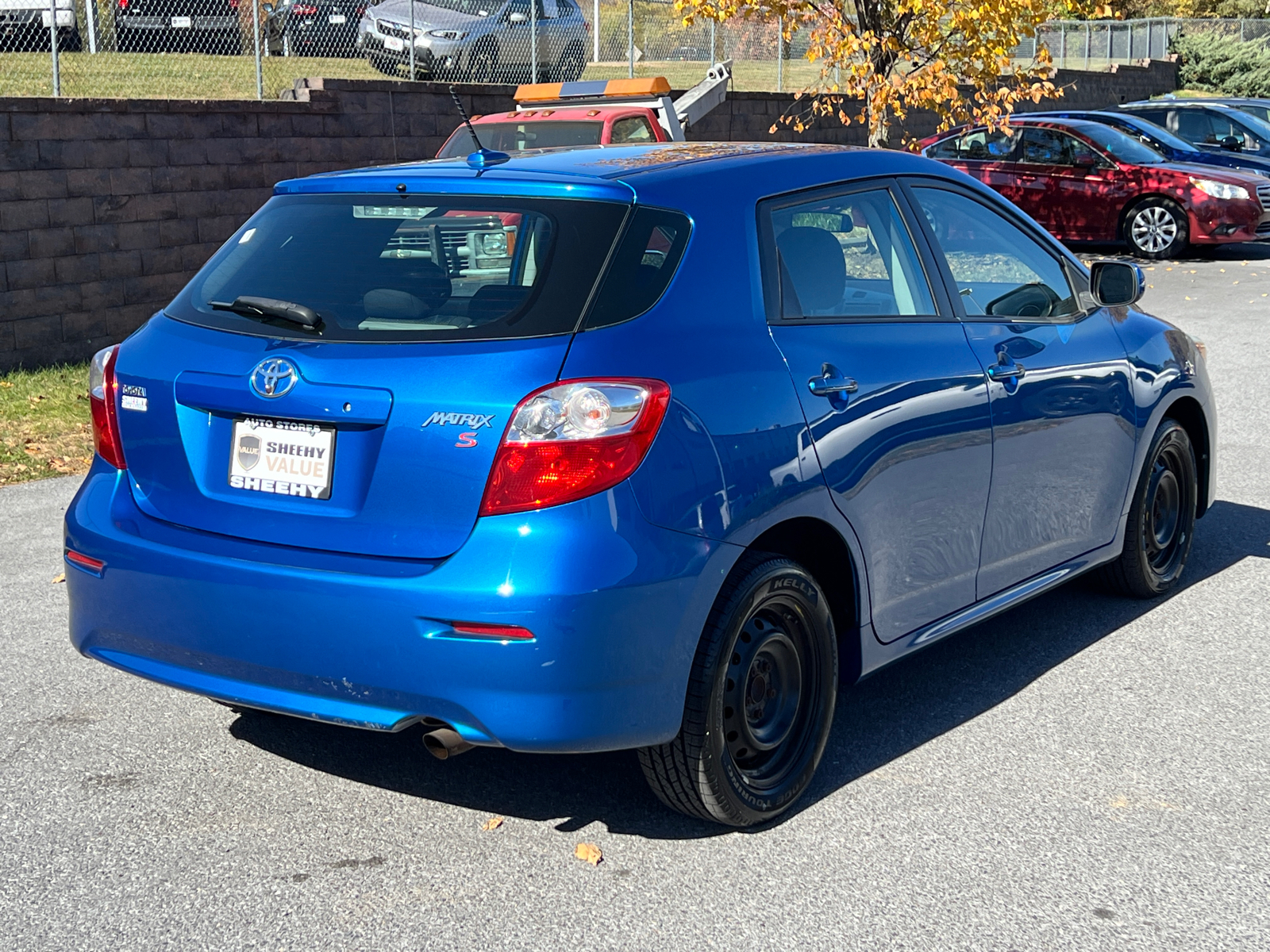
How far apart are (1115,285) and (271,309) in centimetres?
306

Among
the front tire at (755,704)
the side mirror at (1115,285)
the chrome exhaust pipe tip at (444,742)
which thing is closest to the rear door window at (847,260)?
the front tire at (755,704)

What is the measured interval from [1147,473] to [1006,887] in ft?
8.24

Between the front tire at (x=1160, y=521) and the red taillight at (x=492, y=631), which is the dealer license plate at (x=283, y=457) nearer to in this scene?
the red taillight at (x=492, y=631)

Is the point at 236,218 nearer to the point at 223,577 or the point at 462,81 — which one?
the point at 462,81

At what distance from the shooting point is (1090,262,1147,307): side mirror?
538cm

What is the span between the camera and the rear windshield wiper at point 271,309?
12.2ft

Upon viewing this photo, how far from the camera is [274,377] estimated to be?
362cm

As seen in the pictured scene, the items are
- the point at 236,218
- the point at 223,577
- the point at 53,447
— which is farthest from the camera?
the point at 236,218

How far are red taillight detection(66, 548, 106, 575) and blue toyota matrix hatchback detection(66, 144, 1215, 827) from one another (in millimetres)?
27

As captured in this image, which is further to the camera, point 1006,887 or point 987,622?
point 987,622

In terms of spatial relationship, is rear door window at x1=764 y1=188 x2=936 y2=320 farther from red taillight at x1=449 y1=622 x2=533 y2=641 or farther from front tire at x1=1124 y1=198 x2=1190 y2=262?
front tire at x1=1124 y1=198 x2=1190 y2=262

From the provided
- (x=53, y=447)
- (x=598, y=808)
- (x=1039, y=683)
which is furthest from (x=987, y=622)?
(x=53, y=447)

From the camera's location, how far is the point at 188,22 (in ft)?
45.6

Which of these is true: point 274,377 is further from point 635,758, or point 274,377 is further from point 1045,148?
point 1045,148
